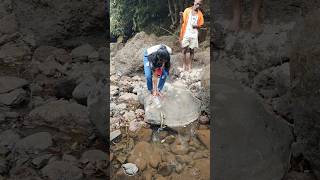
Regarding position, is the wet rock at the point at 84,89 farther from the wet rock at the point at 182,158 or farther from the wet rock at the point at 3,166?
the wet rock at the point at 182,158

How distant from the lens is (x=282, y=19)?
3.69 meters

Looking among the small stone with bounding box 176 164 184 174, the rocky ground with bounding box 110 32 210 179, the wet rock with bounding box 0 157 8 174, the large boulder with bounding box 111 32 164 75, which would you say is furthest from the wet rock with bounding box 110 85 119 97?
the wet rock with bounding box 0 157 8 174

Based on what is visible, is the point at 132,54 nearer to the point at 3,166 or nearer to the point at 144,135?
the point at 144,135

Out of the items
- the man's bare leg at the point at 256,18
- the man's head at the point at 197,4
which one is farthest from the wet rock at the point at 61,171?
the man's bare leg at the point at 256,18

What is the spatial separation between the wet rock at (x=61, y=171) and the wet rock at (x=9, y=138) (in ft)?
1.06

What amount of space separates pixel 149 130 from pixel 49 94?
863 millimetres

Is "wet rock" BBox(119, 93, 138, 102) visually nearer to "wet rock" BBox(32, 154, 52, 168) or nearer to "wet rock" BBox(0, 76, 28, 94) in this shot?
"wet rock" BBox(32, 154, 52, 168)

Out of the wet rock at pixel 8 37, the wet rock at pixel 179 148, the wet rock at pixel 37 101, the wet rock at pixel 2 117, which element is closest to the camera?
the wet rock at pixel 179 148

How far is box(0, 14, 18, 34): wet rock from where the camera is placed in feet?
12.7

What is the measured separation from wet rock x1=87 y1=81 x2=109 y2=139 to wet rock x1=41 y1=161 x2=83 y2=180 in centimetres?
33

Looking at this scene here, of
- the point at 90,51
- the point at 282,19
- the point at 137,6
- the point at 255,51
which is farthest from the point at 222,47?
the point at 90,51

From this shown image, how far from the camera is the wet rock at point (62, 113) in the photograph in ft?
11.9

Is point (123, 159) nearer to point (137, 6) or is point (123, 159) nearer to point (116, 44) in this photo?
point (116, 44)

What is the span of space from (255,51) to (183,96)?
0.67 metres
